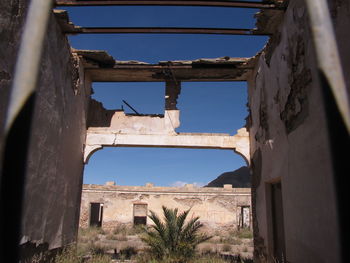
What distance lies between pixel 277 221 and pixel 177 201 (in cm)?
1408

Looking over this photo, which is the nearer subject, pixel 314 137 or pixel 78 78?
pixel 314 137

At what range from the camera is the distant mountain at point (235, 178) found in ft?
124

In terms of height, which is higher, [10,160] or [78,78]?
[78,78]

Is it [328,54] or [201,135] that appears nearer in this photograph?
[328,54]

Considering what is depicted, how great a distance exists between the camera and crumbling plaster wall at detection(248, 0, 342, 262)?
164 inches

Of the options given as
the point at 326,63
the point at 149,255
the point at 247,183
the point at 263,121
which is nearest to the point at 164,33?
the point at 263,121

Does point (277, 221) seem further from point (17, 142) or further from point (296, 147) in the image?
point (17, 142)

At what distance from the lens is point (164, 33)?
613cm

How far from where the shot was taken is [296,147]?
17.1ft

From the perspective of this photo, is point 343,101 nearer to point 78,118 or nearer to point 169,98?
point 78,118

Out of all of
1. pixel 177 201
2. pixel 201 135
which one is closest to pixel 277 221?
pixel 201 135

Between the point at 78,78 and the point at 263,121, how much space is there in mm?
4887

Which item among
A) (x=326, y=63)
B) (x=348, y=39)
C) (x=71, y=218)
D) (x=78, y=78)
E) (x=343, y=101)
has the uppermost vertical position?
(x=78, y=78)

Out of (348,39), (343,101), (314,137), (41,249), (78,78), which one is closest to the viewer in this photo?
(343,101)
